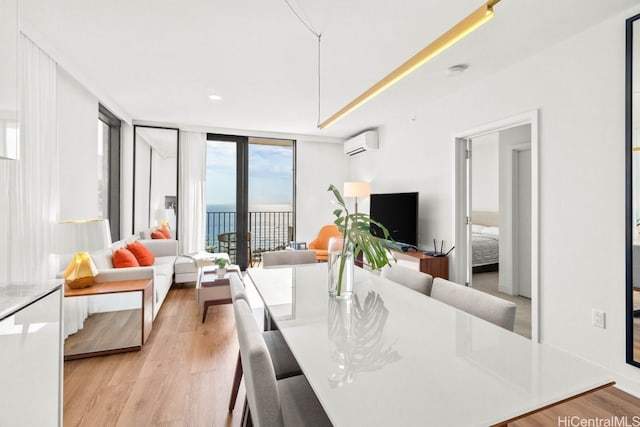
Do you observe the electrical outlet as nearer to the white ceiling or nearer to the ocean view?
the white ceiling

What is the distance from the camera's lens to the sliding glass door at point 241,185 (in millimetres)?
5523

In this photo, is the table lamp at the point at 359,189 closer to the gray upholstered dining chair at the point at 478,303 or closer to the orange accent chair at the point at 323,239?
the orange accent chair at the point at 323,239

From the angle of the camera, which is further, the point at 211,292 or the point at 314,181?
the point at 314,181

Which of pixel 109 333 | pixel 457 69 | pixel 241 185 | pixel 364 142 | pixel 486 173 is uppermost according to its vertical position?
pixel 457 69

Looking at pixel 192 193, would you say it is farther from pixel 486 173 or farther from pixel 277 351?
pixel 486 173

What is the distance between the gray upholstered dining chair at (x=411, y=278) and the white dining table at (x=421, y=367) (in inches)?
15.2

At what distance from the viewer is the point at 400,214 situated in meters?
4.27

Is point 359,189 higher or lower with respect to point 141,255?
higher

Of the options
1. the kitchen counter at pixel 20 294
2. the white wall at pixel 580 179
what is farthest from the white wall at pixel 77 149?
the white wall at pixel 580 179

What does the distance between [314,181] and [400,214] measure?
2.22 metres

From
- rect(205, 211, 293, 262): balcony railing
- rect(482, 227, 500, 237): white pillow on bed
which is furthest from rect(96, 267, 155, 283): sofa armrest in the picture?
rect(482, 227, 500, 237): white pillow on bed

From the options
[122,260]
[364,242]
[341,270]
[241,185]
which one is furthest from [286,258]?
[241,185]

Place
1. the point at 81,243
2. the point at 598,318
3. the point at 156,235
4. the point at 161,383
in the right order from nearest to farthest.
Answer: the point at 161,383 < the point at 598,318 < the point at 81,243 < the point at 156,235

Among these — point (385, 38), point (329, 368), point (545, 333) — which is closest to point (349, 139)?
point (385, 38)
